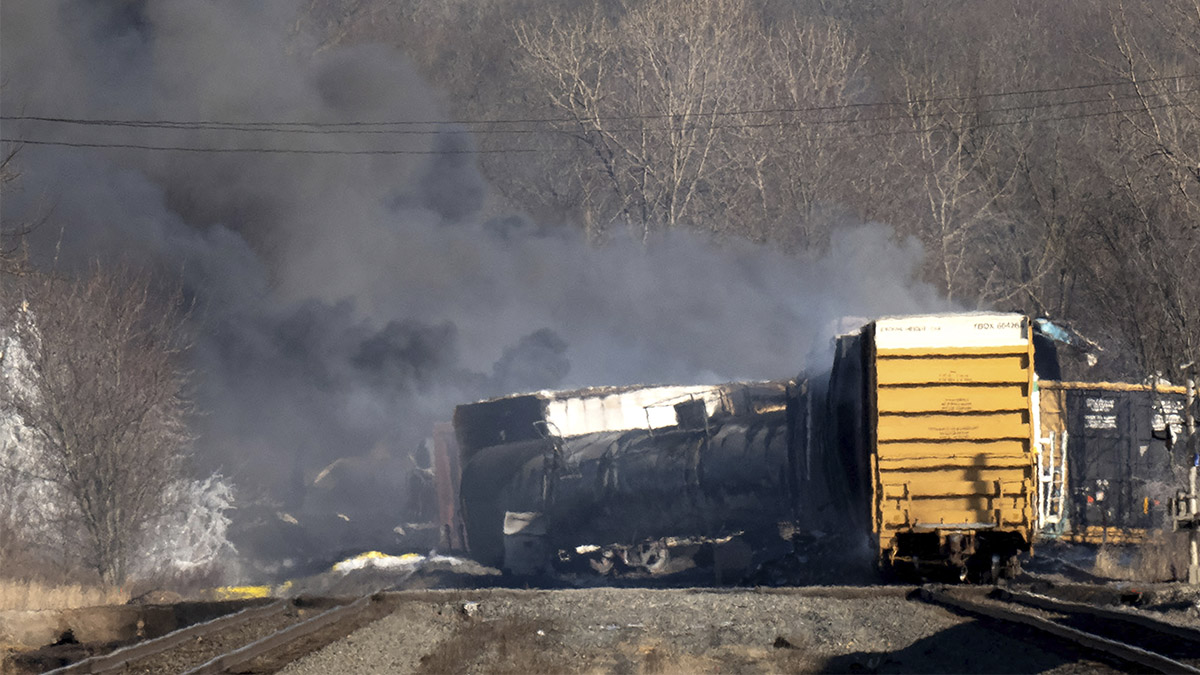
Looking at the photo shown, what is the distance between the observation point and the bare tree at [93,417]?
25.0 m

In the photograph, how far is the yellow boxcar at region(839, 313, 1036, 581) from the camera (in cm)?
1468

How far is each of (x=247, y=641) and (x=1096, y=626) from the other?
7.21 meters

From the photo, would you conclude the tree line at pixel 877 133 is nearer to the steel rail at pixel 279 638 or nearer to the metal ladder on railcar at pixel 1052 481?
the metal ladder on railcar at pixel 1052 481

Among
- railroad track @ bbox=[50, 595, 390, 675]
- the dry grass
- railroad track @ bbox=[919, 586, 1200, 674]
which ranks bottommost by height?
the dry grass

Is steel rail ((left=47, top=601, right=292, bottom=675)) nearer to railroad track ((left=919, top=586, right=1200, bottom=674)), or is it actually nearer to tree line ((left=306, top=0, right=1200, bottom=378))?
railroad track ((left=919, top=586, right=1200, bottom=674))

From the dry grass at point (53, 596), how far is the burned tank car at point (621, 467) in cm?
707

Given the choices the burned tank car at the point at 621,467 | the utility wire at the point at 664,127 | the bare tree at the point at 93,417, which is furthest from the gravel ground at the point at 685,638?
the utility wire at the point at 664,127

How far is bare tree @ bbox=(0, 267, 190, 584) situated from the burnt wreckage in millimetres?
6593

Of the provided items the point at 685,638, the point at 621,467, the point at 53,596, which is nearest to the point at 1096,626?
the point at 685,638

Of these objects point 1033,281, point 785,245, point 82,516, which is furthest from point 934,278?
point 82,516

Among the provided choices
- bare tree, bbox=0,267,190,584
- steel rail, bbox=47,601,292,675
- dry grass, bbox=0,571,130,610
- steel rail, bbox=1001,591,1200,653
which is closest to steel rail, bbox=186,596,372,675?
steel rail, bbox=47,601,292,675

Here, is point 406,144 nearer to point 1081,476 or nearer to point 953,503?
point 1081,476

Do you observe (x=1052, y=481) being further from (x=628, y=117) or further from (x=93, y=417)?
(x=628, y=117)

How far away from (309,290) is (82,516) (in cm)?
1758
